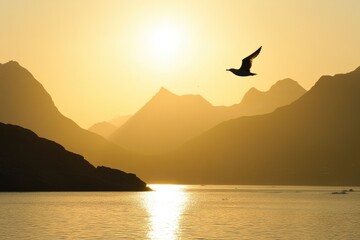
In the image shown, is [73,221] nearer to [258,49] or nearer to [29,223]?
[29,223]

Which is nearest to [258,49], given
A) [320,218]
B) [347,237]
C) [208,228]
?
[347,237]

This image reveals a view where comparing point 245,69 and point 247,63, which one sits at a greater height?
point 247,63

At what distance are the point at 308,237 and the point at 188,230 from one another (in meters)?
19.7

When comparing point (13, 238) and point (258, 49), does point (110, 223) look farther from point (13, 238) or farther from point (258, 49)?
point (258, 49)

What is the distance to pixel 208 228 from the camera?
112062 millimetres

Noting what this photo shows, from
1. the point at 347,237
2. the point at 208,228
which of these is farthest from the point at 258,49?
the point at 208,228

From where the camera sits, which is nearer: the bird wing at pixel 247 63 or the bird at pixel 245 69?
the bird at pixel 245 69

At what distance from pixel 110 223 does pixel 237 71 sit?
83524mm

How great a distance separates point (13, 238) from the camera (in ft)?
301

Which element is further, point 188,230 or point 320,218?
point 320,218

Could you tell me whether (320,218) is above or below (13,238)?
above

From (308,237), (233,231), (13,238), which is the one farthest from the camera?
(233,231)

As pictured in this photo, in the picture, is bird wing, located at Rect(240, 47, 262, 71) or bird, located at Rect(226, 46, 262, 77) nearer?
bird, located at Rect(226, 46, 262, 77)

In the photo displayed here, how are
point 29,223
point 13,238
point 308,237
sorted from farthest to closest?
point 29,223 < point 308,237 < point 13,238
